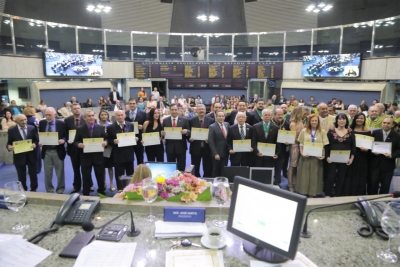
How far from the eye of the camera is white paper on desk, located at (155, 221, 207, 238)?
6.07ft

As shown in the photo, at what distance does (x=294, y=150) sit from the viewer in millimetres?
4660

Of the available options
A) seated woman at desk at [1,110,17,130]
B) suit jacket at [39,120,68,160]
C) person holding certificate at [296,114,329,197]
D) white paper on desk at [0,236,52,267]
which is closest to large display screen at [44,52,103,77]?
seated woman at desk at [1,110,17,130]

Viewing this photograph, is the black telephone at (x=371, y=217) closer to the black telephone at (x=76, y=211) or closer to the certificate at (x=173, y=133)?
the black telephone at (x=76, y=211)

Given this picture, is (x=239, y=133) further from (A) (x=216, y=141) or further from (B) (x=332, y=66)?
(B) (x=332, y=66)

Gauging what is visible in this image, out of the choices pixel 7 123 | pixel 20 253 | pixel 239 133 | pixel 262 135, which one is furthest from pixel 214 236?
pixel 7 123

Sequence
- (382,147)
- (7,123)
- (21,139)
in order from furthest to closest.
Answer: (7,123)
(21,139)
(382,147)

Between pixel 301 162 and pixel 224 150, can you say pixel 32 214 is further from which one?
pixel 301 162

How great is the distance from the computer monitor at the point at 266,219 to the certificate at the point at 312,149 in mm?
2786

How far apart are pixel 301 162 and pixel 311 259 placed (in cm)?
294

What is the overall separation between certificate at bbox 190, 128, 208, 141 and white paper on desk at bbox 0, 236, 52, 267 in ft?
10.6

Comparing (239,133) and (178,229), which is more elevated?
(239,133)

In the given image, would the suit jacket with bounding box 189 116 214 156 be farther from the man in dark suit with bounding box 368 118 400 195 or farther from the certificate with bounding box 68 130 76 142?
the man in dark suit with bounding box 368 118 400 195

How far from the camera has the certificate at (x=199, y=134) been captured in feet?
15.5

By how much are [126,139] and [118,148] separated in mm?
252
